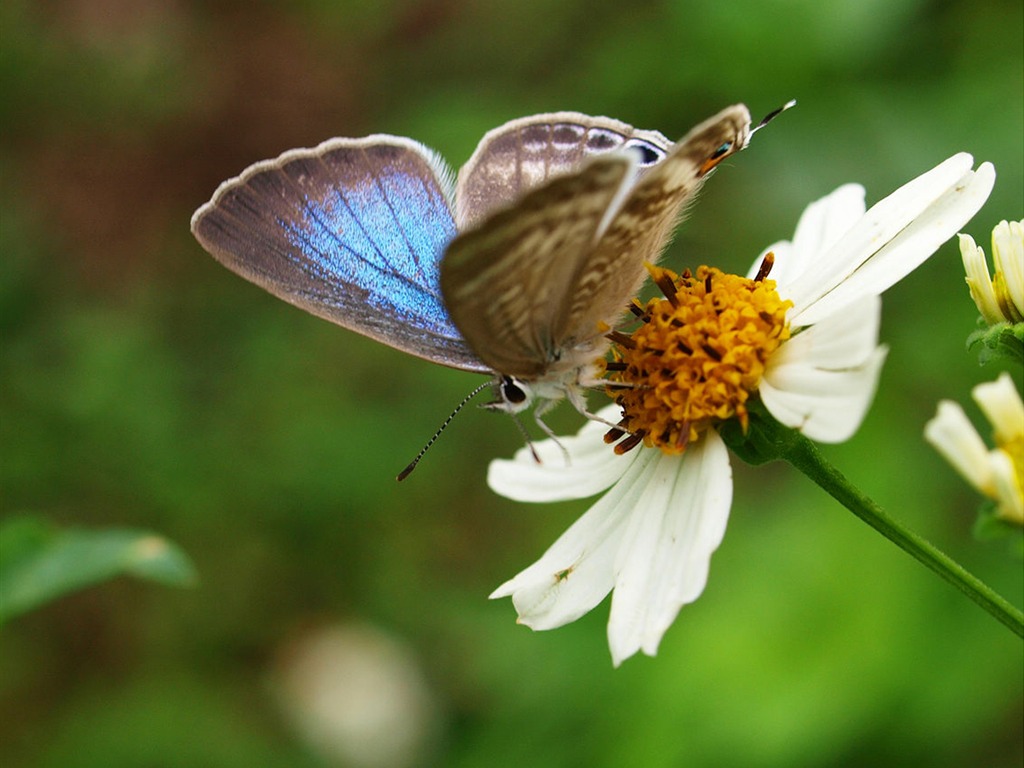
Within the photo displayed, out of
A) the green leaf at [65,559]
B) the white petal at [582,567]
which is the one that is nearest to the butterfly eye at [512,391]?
the white petal at [582,567]

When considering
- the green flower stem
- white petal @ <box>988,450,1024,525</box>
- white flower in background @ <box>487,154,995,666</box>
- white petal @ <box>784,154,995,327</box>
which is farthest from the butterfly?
white petal @ <box>988,450,1024,525</box>

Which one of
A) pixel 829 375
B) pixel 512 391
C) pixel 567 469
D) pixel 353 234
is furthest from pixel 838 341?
pixel 353 234

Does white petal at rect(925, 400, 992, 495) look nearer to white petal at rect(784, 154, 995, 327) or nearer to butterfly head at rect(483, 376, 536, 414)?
white petal at rect(784, 154, 995, 327)

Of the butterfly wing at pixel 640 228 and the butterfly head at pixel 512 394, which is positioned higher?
the butterfly wing at pixel 640 228

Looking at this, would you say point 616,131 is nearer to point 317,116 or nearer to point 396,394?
point 396,394

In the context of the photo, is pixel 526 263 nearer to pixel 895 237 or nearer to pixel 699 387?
pixel 699 387

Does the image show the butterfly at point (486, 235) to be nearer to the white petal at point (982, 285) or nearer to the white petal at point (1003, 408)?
the white petal at point (982, 285)
